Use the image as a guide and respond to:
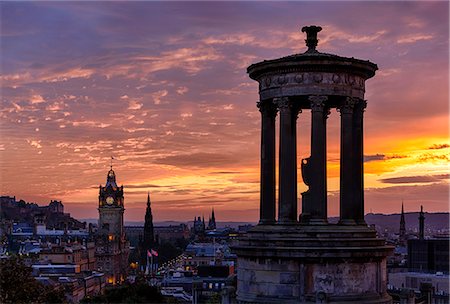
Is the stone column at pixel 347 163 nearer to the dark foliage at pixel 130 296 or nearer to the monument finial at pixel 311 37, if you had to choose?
the monument finial at pixel 311 37

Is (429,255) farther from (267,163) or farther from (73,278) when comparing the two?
(267,163)

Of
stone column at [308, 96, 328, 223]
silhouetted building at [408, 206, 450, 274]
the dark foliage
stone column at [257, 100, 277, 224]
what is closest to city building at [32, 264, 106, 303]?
the dark foliage

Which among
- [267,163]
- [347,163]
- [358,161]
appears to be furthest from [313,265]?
[267,163]

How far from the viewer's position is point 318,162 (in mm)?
27703

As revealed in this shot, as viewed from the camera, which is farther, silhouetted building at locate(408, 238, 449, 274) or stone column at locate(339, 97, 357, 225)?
silhouetted building at locate(408, 238, 449, 274)

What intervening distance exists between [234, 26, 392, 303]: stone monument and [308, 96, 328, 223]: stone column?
0.03 m

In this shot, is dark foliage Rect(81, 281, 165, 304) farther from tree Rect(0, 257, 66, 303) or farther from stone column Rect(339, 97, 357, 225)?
stone column Rect(339, 97, 357, 225)

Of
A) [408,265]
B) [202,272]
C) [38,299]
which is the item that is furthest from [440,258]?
[38,299]

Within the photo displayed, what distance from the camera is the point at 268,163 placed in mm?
29656

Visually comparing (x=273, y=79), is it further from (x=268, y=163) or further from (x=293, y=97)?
(x=268, y=163)

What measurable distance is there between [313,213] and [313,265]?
1.74 metres

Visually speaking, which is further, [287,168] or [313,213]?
[287,168]

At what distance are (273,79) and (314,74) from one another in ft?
4.63

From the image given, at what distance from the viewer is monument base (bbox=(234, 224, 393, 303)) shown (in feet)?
88.3
